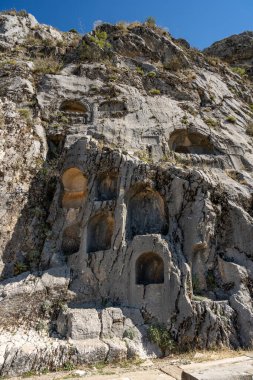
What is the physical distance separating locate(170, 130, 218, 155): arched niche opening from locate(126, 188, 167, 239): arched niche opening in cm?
602

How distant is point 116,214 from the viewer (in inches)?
526

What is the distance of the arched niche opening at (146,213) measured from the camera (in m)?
13.7

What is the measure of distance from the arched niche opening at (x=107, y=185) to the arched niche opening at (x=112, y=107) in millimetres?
6455

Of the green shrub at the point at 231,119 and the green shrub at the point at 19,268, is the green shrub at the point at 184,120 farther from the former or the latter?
the green shrub at the point at 19,268

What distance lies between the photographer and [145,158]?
16.0m

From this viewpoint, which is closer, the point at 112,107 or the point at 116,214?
the point at 116,214

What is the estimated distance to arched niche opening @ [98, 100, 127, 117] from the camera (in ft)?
64.9

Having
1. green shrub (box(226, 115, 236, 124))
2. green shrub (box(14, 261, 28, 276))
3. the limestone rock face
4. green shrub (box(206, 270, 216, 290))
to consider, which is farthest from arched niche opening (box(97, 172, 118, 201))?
the limestone rock face

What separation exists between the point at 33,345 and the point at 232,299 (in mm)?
7078

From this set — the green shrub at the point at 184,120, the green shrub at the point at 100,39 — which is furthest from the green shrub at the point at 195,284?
the green shrub at the point at 100,39

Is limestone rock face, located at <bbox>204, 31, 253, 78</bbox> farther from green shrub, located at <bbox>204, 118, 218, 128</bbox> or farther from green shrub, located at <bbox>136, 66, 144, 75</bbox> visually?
green shrub, located at <bbox>204, 118, 218, 128</bbox>

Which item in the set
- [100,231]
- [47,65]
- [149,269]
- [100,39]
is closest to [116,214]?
[100,231]

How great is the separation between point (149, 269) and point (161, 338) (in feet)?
9.62

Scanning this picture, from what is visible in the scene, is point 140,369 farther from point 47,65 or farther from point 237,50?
point 237,50
